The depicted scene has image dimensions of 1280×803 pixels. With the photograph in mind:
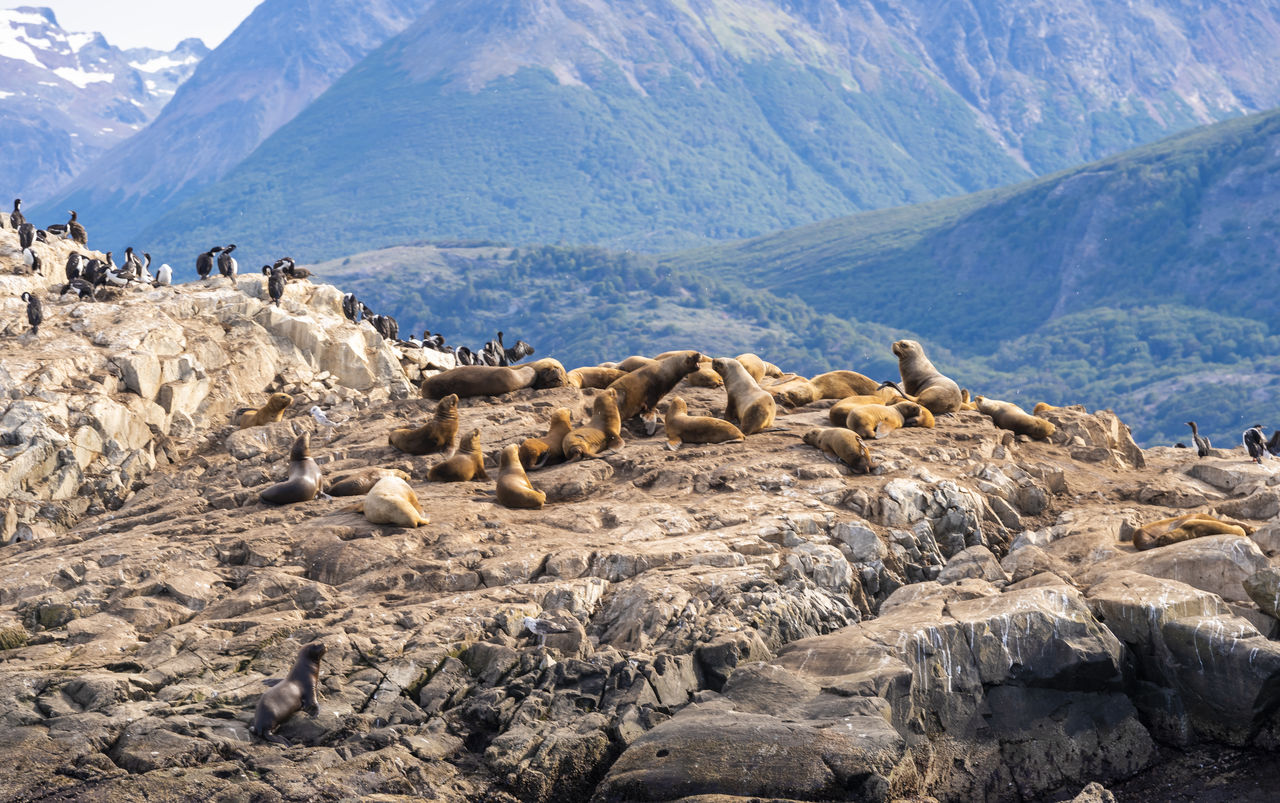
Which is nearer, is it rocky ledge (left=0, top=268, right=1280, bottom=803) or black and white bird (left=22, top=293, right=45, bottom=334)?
rocky ledge (left=0, top=268, right=1280, bottom=803)

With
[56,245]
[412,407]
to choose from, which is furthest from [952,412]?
[56,245]

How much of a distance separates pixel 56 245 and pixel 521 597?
61.8 feet

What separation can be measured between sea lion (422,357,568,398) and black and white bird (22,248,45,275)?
31.3 feet

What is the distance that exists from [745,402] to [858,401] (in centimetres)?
157

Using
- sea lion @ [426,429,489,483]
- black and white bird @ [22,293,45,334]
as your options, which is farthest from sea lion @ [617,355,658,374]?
black and white bird @ [22,293,45,334]

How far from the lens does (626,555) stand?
13.3m

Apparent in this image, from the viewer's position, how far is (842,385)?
19859 millimetres

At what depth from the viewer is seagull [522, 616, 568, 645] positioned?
1201 cm

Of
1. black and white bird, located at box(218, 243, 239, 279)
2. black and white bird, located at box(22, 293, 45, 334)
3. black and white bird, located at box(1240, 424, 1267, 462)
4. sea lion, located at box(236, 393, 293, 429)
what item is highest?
black and white bird, located at box(218, 243, 239, 279)

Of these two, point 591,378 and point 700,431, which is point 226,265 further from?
point 700,431

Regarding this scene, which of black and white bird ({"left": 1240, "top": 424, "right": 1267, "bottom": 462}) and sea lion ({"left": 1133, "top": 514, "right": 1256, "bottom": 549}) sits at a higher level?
sea lion ({"left": 1133, "top": 514, "right": 1256, "bottom": 549})

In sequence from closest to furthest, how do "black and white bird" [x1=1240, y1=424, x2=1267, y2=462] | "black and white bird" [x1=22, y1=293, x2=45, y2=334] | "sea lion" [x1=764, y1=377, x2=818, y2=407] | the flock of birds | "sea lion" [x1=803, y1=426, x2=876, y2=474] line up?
"sea lion" [x1=803, y1=426, x2=876, y2=474] < "sea lion" [x1=764, y1=377, x2=818, y2=407] < "black and white bird" [x1=22, y1=293, x2=45, y2=334] < "black and white bird" [x1=1240, y1=424, x2=1267, y2=462] < the flock of birds

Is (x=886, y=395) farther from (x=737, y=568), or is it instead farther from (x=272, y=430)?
(x=272, y=430)

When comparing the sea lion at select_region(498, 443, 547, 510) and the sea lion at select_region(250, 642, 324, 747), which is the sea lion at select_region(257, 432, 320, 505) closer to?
the sea lion at select_region(498, 443, 547, 510)
